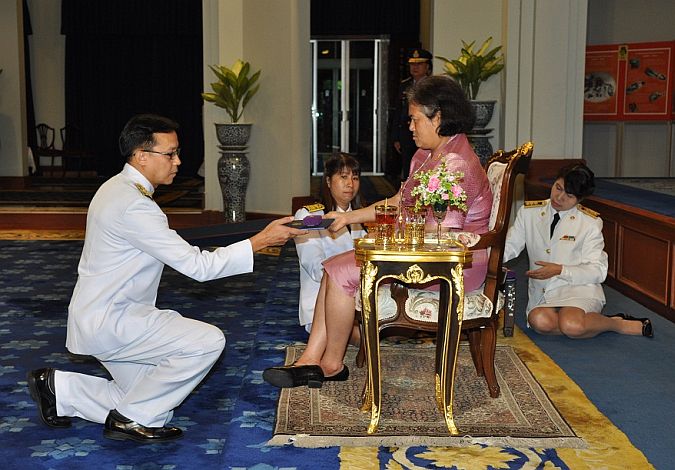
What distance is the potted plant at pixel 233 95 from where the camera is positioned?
Result: 33.2 feet

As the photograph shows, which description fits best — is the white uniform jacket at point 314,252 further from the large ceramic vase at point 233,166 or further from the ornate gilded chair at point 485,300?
the large ceramic vase at point 233,166

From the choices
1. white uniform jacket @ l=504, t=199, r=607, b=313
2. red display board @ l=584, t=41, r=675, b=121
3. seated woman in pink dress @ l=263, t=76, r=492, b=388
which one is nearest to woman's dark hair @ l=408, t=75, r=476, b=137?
seated woman in pink dress @ l=263, t=76, r=492, b=388

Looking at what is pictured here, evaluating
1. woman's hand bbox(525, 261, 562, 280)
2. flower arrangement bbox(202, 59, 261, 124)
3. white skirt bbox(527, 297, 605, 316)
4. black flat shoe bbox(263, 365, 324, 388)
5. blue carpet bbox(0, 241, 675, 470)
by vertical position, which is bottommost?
blue carpet bbox(0, 241, 675, 470)

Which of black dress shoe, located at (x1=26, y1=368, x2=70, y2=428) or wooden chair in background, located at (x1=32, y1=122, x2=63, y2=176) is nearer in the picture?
black dress shoe, located at (x1=26, y1=368, x2=70, y2=428)

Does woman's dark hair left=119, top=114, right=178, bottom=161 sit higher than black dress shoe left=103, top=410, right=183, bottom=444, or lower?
higher

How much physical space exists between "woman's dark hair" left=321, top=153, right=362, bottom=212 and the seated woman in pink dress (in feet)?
2.17

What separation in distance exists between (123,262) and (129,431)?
68 cm

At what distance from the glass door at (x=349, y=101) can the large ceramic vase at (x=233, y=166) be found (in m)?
7.74

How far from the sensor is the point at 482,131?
9.73 metres

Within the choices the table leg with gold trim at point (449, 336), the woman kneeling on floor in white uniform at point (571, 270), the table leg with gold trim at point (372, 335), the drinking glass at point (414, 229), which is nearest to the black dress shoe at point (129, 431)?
the table leg with gold trim at point (372, 335)

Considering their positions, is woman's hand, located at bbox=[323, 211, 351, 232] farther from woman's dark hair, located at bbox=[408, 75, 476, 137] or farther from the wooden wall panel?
the wooden wall panel

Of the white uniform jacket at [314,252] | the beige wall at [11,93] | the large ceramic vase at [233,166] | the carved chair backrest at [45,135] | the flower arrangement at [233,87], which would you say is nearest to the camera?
the white uniform jacket at [314,252]

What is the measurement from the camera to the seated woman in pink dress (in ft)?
14.1

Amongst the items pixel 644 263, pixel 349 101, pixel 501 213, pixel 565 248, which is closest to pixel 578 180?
pixel 565 248
